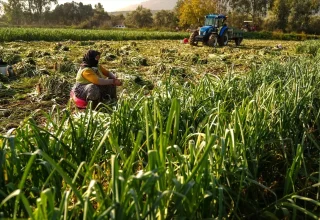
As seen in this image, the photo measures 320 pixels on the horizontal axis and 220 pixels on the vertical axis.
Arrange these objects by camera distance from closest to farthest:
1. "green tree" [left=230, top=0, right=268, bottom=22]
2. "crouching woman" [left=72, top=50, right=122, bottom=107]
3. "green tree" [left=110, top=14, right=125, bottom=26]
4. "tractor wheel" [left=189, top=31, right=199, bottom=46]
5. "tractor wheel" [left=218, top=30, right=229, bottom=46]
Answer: "crouching woman" [left=72, top=50, right=122, bottom=107], "tractor wheel" [left=189, top=31, right=199, bottom=46], "tractor wheel" [left=218, top=30, right=229, bottom=46], "green tree" [left=110, top=14, right=125, bottom=26], "green tree" [left=230, top=0, right=268, bottom=22]

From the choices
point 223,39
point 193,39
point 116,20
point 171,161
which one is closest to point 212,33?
point 223,39

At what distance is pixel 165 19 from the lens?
50.8m

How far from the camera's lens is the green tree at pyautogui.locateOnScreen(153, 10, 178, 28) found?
50.2 meters

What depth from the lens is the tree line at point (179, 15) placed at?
1728 inches

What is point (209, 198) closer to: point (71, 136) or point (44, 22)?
point (71, 136)

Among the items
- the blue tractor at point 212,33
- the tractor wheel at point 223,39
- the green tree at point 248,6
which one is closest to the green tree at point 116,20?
the green tree at point 248,6

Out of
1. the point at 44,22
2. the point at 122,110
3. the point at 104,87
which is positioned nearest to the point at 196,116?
the point at 122,110

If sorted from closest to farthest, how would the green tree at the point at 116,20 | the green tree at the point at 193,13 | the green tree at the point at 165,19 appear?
the green tree at the point at 193,13 → the green tree at the point at 165,19 → the green tree at the point at 116,20

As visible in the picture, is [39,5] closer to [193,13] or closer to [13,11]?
[13,11]

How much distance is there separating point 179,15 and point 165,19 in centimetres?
508

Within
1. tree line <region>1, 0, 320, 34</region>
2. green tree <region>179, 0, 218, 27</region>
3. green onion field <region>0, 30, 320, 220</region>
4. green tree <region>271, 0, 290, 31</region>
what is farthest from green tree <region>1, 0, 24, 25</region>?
green onion field <region>0, 30, 320, 220</region>

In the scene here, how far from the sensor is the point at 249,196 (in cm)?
174

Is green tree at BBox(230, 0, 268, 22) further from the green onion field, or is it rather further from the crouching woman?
the green onion field

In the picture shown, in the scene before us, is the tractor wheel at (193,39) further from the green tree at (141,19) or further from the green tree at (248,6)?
the green tree at (248,6)
